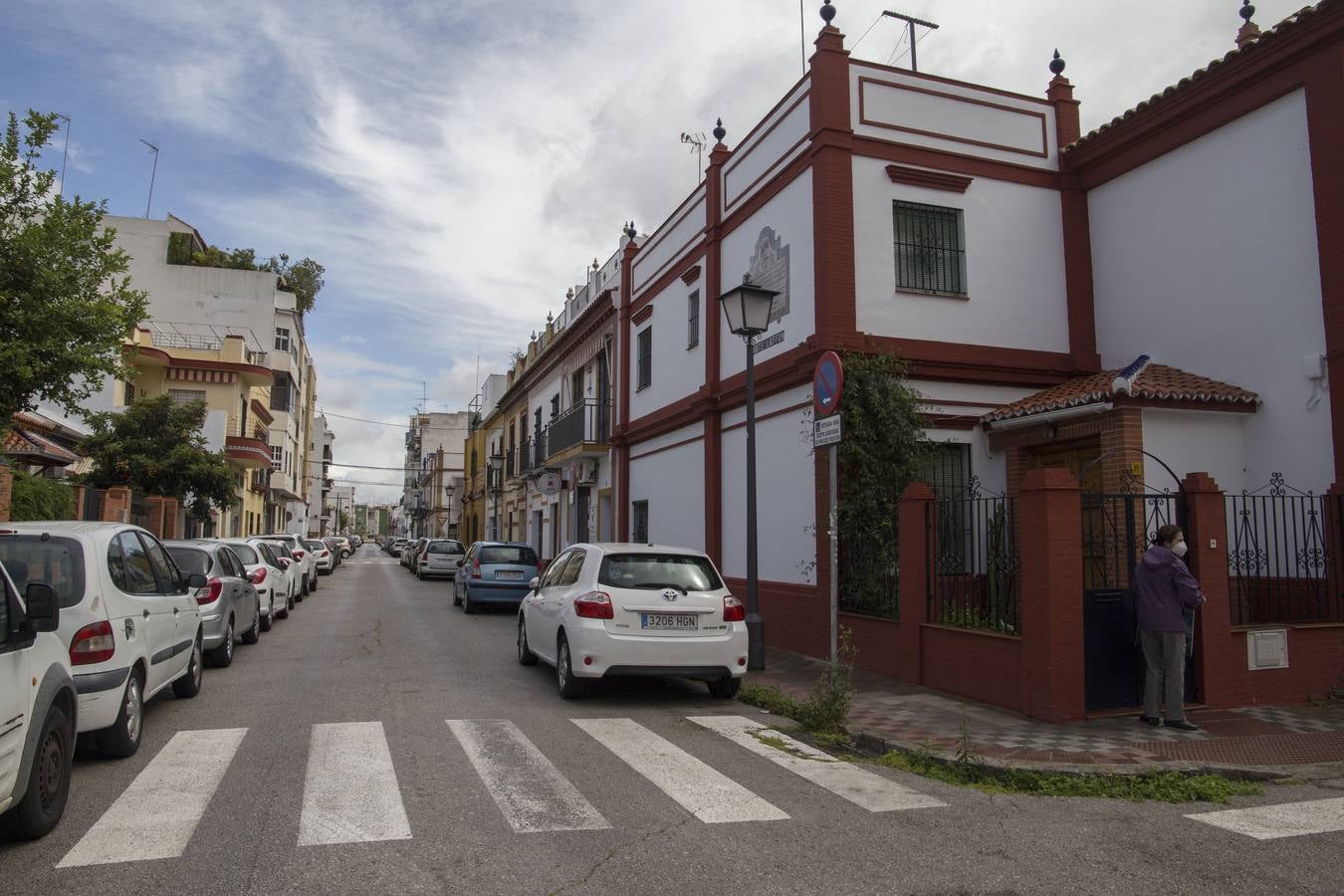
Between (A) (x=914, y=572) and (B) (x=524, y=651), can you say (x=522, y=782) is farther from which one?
(B) (x=524, y=651)

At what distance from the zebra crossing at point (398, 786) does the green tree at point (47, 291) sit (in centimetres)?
476

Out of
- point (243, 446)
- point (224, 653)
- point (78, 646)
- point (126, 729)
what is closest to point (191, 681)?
point (224, 653)

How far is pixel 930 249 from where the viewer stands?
1327cm

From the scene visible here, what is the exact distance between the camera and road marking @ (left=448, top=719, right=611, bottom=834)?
16.7ft

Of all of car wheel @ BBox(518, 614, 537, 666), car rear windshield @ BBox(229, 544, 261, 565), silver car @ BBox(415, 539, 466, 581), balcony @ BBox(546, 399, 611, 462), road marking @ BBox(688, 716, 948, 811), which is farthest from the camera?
silver car @ BBox(415, 539, 466, 581)

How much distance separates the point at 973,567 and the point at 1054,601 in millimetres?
1958

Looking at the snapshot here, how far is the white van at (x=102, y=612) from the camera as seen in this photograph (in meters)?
5.98

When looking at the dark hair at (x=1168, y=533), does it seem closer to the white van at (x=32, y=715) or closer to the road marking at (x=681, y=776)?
the road marking at (x=681, y=776)

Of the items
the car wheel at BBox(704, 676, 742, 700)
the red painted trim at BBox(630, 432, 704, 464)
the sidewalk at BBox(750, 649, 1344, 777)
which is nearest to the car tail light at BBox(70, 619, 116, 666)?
the car wheel at BBox(704, 676, 742, 700)

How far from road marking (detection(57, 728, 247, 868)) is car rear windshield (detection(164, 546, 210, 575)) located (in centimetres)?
433

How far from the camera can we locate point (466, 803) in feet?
17.6

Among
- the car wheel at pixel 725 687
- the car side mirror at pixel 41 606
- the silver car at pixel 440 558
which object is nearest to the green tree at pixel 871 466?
the car wheel at pixel 725 687

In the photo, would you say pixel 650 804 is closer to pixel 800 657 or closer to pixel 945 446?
pixel 800 657

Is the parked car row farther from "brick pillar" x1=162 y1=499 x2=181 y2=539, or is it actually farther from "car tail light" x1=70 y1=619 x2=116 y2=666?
"brick pillar" x1=162 y1=499 x2=181 y2=539
